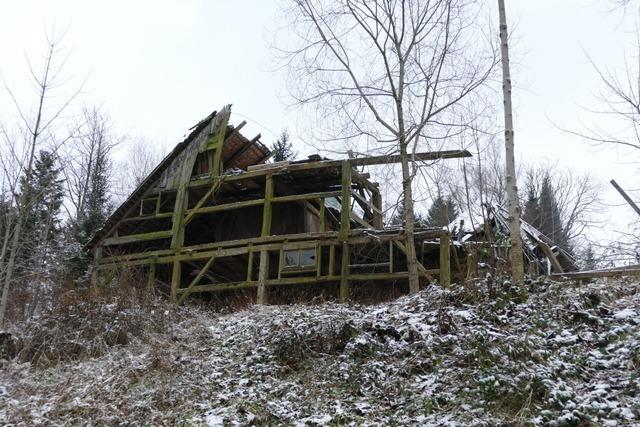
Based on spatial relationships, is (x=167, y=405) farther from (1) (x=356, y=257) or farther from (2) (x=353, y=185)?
(2) (x=353, y=185)

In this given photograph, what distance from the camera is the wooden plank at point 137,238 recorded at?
65.2 ft

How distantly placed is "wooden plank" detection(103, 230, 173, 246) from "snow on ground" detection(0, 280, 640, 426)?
8.89m

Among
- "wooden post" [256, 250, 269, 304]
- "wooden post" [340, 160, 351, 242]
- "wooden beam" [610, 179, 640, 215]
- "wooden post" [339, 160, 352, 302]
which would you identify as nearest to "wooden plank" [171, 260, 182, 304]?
"wooden post" [256, 250, 269, 304]

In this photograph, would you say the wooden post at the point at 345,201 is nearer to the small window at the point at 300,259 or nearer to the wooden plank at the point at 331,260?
the wooden plank at the point at 331,260

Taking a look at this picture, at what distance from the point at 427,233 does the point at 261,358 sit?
717 centimetres

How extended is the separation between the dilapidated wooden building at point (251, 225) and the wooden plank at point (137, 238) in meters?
0.05

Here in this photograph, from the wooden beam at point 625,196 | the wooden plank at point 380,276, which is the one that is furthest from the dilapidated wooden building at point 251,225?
the wooden beam at point 625,196

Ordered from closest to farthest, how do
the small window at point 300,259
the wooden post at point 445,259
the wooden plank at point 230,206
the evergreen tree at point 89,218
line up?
the wooden post at point 445,259 → the small window at point 300,259 → the wooden plank at point 230,206 → the evergreen tree at point 89,218

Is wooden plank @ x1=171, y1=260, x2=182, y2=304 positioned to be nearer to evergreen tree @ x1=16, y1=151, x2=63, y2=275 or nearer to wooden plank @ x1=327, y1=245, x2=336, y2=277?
evergreen tree @ x1=16, y1=151, x2=63, y2=275

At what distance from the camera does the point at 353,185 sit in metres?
19.0

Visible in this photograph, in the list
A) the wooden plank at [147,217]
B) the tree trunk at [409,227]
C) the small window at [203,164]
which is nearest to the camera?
the tree trunk at [409,227]

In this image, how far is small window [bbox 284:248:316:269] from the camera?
676 inches

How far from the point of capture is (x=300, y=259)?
17375mm

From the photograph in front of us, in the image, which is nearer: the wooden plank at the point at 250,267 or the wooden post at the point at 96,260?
the wooden plank at the point at 250,267
